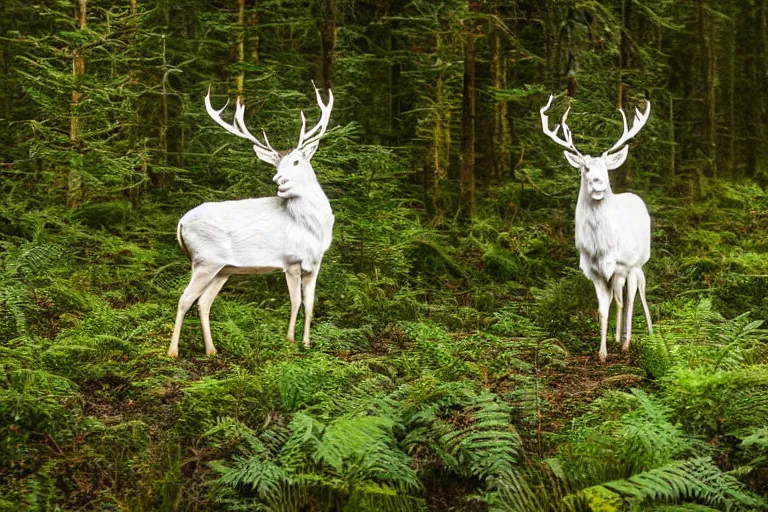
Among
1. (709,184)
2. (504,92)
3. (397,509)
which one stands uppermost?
(504,92)

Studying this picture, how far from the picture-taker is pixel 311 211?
853cm

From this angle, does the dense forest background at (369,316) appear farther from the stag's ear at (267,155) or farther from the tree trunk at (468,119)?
the stag's ear at (267,155)

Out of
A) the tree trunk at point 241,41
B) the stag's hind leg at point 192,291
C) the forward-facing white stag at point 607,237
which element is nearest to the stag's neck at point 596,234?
the forward-facing white stag at point 607,237

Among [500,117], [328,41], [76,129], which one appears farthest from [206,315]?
[500,117]

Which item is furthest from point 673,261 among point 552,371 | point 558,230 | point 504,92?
point 552,371

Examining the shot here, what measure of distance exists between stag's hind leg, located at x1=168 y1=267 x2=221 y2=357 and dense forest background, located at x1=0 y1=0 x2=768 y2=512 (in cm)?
31

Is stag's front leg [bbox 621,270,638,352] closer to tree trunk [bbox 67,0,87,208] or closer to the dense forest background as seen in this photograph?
the dense forest background

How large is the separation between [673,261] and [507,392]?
716 cm

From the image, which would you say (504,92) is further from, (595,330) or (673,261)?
(595,330)

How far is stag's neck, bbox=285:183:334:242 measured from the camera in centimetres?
848

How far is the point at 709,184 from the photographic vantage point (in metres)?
19.4

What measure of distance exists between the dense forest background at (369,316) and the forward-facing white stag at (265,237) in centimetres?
52

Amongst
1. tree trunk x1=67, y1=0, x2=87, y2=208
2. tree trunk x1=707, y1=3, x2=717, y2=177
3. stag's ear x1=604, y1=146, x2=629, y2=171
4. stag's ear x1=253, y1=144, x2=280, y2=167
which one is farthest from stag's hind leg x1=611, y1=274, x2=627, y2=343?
tree trunk x1=707, y1=3, x2=717, y2=177

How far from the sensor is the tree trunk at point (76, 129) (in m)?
11.1
